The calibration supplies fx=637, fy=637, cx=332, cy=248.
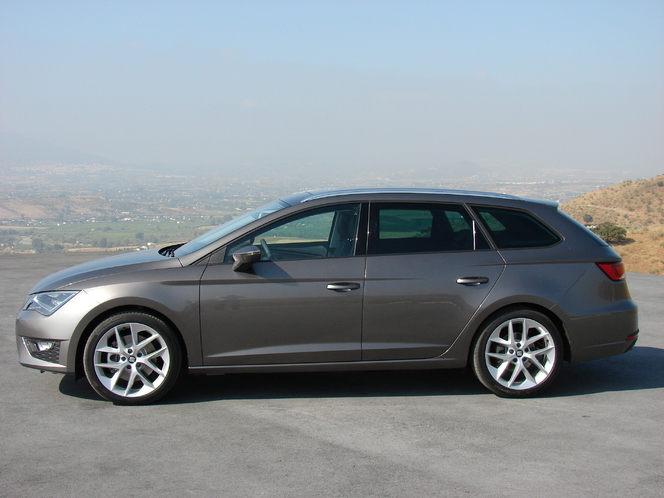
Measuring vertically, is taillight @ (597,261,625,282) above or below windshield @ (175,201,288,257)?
below

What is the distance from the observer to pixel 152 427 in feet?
14.3

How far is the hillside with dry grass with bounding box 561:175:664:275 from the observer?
28062mm

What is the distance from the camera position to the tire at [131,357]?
187 inches

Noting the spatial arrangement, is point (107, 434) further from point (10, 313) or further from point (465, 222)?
point (10, 313)

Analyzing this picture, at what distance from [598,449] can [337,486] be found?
5.77 feet

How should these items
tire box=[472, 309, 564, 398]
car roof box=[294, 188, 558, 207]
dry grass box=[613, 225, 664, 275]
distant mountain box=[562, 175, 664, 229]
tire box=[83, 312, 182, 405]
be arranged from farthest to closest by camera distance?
distant mountain box=[562, 175, 664, 229]
dry grass box=[613, 225, 664, 275]
car roof box=[294, 188, 558, 207]
tire box=[472, 309, 564, 398]
tire box=[83, 312, 182, 405]

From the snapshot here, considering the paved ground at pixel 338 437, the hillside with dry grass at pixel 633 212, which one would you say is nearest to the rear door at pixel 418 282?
the paved ground at pixel 338 437

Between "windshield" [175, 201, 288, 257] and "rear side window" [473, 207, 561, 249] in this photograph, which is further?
"rear side window" [473, 207, 561, 249]

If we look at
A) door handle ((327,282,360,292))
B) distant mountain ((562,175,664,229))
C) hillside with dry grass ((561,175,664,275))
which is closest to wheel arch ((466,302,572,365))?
door handle ((327,282,360,292))

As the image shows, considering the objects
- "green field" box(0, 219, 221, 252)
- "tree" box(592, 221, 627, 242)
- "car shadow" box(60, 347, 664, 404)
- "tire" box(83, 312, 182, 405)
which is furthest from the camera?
"tree" box(592, 221, 627, 242)

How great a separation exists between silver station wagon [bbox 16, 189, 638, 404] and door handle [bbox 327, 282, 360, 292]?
0.04ft

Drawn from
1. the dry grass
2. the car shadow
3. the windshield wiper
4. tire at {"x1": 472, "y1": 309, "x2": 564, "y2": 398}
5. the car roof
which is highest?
the car roof

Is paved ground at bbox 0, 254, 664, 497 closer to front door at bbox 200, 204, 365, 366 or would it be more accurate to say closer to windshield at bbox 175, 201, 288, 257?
front door at bbox 200, 204, 365, 366

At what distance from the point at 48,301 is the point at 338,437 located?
2.50 metres
